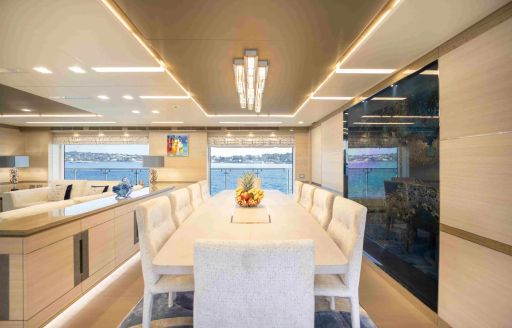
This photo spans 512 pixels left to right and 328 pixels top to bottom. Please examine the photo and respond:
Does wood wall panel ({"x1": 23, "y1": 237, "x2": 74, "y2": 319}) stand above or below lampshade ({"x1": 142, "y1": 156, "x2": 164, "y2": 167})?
below

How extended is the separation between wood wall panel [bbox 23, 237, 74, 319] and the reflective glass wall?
10.5ft

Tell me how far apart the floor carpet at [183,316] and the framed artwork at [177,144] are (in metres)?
5.11

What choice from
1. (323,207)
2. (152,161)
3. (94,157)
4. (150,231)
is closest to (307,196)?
(323,207)

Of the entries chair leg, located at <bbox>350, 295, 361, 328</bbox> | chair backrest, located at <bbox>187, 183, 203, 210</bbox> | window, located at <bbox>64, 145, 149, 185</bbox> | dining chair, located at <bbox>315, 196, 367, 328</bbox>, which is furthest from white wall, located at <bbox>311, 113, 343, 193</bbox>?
window, located at <bbox>64, 145, 149, 185</bbox>

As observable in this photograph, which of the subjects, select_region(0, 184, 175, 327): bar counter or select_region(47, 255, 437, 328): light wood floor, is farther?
select_region(47, 255, 437, 328): light wood floor

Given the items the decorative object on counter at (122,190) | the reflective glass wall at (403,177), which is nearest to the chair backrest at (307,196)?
the reflective glass wall at (403,177)

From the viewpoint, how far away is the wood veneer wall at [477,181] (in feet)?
5.23

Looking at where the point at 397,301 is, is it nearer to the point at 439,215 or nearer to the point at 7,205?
the point at 439,215

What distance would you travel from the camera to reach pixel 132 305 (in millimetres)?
2398

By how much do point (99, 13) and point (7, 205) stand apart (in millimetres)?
5030

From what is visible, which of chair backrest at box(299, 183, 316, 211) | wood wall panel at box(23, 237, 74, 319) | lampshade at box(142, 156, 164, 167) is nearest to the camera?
wood wall panel at box(23, 237, 74, 319)

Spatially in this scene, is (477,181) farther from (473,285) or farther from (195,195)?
(195,195)

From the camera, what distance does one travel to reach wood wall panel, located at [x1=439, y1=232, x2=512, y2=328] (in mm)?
1592

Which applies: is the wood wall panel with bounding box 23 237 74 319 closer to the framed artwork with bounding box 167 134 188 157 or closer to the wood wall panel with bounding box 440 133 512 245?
the wood wall panel with bounding box 440 133 512 245
